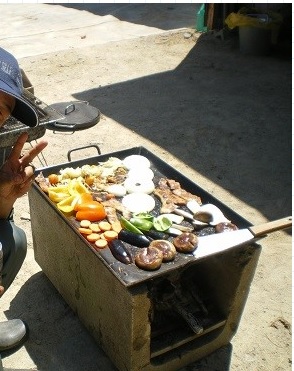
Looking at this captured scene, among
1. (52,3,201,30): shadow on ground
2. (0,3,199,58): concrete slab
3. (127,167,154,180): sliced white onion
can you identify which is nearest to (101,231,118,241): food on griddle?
(127,167,154,180): sliced white onion

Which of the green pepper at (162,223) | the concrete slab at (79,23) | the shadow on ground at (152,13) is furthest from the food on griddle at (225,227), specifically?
the shadow on ground at (152,13)

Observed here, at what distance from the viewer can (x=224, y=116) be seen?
733 cm

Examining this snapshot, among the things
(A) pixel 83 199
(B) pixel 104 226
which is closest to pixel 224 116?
(A) pixel 83 199

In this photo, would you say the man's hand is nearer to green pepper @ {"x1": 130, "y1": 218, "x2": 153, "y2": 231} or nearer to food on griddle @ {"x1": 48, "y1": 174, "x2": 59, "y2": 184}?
food on griddle @ {"x1": 48, "y1": 174, "x2": 59, "y2": 184}

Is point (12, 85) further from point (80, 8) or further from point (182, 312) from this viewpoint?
point (80, 8)

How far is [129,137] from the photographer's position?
6.67m

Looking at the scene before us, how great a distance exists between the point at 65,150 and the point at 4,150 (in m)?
1.84

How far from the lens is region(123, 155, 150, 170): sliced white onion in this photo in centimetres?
377

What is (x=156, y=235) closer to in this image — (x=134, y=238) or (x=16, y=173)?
(x=134, y=238)

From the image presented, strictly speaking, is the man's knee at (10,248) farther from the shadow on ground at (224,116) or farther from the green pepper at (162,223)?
the shadow on ground at (224,116)

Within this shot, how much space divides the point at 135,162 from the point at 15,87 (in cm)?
150

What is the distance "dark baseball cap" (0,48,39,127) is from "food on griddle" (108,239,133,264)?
93 cm

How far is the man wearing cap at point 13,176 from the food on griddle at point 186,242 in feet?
3.44

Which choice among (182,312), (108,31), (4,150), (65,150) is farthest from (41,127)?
(108,31)
